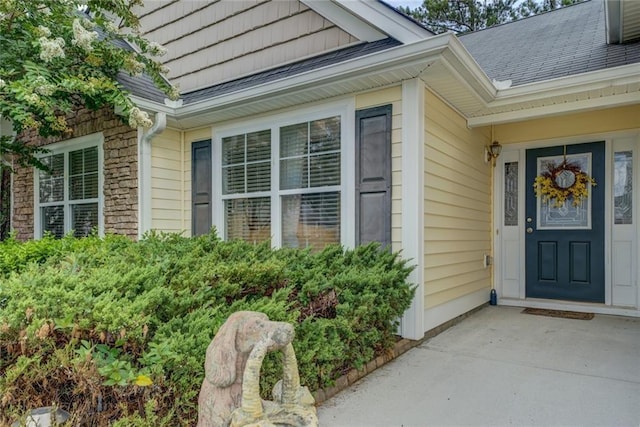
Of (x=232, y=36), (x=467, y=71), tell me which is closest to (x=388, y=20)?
(x=467, y=71)

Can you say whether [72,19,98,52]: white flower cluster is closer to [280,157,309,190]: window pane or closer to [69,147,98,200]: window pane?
[69,147,98,200]: window pane

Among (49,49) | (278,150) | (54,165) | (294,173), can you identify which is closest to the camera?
(49,49)

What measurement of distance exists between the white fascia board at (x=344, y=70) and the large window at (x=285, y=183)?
45 centimetres

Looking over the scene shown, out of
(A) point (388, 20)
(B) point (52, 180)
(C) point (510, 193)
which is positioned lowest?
(C) point (510, 193)

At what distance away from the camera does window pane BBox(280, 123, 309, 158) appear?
439 centimetres

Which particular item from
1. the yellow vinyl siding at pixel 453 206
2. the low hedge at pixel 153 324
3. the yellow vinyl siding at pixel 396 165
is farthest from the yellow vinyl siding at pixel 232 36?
the low hedge at pixel 153 324

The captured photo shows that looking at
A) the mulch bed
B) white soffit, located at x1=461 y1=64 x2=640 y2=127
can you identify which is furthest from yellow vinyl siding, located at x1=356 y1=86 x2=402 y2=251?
the mulch bed

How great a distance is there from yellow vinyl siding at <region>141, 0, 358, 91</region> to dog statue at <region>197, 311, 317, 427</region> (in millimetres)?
3588

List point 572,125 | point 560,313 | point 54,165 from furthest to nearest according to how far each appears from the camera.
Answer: point 54,165
point 572,125
point 560,313

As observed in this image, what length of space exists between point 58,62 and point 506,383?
17.0ft

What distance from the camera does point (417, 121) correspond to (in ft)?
11.7

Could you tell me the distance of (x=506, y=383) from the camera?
2791mm

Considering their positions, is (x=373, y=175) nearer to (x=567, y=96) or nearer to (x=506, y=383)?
(x=506, y=383)

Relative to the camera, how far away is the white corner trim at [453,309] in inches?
152
